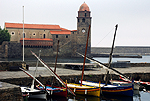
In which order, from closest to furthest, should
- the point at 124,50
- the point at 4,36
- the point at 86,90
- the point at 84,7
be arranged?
the point at 86,90
the point at 4,36
the point at 84,7
the point at 124,50

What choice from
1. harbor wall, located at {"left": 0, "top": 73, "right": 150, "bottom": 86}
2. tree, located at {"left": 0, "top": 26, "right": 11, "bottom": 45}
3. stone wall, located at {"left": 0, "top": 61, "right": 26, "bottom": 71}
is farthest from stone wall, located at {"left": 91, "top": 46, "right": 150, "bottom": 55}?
stone wall, located at {"left": 0, "top": 61, "right": 26, "bottom": 71}

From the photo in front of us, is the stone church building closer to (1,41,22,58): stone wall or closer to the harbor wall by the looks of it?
(1,41,22,58): stone wall

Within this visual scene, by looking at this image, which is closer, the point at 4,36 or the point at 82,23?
the point at 4,36

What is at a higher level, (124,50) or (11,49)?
(11,49)

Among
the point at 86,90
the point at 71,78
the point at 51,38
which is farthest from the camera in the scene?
the point at 51,38

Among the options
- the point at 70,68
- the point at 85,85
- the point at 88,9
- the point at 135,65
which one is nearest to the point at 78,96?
the point at 85,85

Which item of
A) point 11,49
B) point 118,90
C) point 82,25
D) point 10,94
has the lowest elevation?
point 118,90

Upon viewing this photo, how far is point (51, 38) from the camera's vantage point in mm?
79250

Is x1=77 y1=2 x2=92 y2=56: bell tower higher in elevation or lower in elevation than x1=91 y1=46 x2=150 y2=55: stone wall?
higher

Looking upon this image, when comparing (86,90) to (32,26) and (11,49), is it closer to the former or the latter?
(11,49)

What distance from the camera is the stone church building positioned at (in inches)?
2960

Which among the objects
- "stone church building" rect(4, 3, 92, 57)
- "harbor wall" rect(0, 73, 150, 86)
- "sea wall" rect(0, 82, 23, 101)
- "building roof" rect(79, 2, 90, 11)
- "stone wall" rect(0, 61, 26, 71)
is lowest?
"harbor wall" rect(0, 73, 150, 86)

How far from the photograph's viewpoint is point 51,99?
48.6 feet

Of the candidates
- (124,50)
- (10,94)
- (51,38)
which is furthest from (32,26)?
(10,94)
